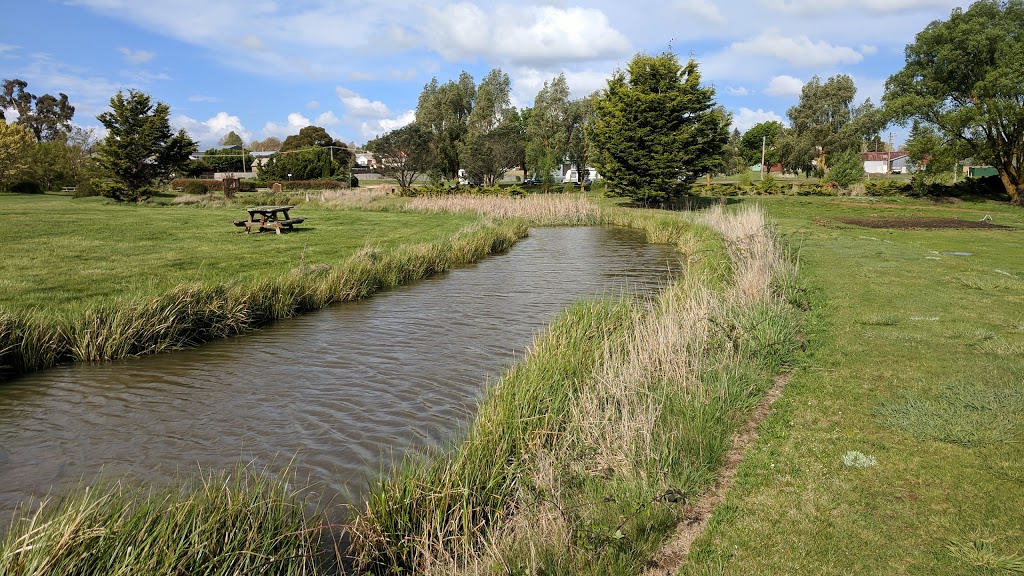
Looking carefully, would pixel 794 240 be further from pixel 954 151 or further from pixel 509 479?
pixel 954 151

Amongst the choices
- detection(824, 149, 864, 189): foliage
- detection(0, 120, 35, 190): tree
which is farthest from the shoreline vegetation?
detection(0, 120, 35, 190): tree

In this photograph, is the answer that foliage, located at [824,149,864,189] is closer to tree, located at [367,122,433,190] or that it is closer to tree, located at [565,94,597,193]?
tree, located at [565,94,597,193]

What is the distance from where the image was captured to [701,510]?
440 cm

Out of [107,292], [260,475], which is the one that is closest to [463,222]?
[107,292]

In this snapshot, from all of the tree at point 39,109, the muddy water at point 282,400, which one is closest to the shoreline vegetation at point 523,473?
the muddy water at point 282,400

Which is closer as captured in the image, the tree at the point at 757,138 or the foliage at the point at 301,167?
the foliage at the point at 301,167

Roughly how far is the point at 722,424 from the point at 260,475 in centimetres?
392

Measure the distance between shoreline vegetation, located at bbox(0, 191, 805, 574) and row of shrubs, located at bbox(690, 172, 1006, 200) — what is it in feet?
117

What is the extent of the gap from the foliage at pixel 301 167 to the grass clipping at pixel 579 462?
62835 mm

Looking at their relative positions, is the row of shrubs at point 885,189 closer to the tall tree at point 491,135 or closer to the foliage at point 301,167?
the tall tree at point 491,135

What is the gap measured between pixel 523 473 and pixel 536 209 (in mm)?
26297

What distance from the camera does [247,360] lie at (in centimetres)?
884

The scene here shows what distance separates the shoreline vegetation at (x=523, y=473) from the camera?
3619 mm

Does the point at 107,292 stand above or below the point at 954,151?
below
